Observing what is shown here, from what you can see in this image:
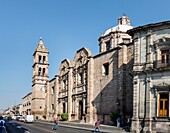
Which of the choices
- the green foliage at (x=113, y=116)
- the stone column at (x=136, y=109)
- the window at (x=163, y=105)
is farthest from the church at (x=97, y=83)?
the window at (x=163, y=105)

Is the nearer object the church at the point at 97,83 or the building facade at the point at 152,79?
the building facade at the point at 152,79

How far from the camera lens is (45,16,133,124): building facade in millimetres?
32438

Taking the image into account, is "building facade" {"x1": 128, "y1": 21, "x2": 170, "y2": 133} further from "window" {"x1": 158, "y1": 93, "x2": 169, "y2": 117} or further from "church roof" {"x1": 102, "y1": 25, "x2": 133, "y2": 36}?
"church roof" {"x1": 102, "y1": 25, "x2": 133, "y2": 36}

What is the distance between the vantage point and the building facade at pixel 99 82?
3244cm

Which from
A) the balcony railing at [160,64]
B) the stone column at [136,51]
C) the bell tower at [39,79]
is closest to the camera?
the balcony railing at [160,64]

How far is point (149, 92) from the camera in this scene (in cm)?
2488

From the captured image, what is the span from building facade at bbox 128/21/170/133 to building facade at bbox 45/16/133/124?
17.5ft

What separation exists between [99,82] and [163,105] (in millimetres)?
14992

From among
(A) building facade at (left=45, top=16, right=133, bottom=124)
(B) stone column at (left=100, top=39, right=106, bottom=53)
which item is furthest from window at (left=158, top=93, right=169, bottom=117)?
(B) stone column at (left=100, top=39, right=106, bottom=53)

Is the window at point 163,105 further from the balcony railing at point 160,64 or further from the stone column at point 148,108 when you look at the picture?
the balcony railing at point 160,64

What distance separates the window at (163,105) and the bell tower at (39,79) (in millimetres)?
46038

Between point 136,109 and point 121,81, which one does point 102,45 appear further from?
point 136,109

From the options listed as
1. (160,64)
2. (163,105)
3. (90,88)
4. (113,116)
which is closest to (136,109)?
(163,105)

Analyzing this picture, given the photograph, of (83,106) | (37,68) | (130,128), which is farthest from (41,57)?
(130,128)
